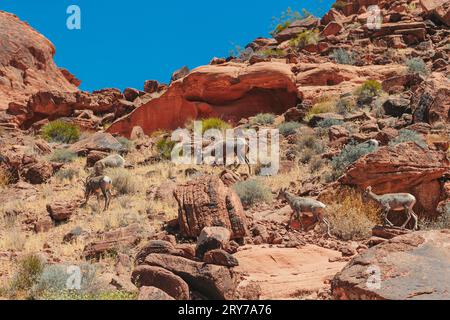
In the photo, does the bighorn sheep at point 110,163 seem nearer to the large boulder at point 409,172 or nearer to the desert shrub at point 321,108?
the desert shrub at point 321,108

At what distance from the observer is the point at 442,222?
1029 cm

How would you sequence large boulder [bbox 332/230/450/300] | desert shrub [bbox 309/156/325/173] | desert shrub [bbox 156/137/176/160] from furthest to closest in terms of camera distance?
desert shrub [bbox 156/137/176/160]
desert shrub [bbox 309/156/325/173]
large boulder [bbox 332/230/450/300]

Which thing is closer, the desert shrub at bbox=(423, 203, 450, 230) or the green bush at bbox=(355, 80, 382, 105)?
the desert shrub at bbox=(423, 203, 450, 230)

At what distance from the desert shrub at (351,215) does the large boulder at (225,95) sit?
12798 millimetres

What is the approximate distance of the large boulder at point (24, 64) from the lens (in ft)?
112

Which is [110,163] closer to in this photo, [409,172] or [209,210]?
[209,210]

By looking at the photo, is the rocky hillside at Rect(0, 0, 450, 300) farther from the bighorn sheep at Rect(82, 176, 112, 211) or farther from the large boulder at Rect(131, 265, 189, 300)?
the bighorn sheep at Rect(82, 176, 112, 211)

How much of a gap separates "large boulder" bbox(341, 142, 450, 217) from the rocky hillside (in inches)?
1.1

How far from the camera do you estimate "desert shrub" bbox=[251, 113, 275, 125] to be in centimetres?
2194

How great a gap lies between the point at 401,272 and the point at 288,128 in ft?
46.0

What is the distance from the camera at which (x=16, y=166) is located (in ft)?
56.6

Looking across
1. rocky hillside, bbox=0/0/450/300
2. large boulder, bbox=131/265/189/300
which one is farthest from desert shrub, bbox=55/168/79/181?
large boulder, bbox=131/265/189/300

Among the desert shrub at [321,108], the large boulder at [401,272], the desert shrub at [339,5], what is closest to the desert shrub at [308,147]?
the desert shrub at [321,108]
